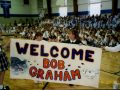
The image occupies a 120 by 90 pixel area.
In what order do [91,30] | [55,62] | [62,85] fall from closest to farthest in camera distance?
1. [55,62]
2. [62,85]
3. [91,30]

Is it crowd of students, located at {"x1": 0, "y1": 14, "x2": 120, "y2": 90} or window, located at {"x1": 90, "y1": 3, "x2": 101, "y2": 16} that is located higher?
window, located at {"x1": 90, "y1": 3, "x2": 101, "y2": 16}

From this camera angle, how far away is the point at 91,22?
22.7m

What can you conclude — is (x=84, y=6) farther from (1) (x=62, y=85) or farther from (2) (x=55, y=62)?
(2) (x=55, y=62)

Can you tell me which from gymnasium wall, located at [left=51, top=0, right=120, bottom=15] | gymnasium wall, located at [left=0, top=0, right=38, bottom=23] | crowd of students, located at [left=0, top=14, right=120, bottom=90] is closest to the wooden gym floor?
crowd of students, located at [left=0, top=14, right=120, bottom=90]

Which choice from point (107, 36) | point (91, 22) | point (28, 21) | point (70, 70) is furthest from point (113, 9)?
point (28, 21)

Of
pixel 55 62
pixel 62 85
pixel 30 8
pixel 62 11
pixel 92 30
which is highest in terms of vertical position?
pixel 30 8

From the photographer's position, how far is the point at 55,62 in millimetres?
6227

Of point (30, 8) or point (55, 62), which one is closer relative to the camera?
point (55, 62)

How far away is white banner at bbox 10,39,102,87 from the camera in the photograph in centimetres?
604

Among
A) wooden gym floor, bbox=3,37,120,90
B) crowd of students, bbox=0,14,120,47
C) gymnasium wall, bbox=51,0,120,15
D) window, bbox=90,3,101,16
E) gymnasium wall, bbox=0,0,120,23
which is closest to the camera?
wooden gym floor, bbox=3,37,120,90

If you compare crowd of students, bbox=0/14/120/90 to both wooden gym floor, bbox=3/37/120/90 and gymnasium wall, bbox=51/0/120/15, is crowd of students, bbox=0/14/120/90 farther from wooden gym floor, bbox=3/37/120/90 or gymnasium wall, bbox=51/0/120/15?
wooden gym floor, bbox=3/37/120/90

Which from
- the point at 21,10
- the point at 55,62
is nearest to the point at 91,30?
the point at 55,62

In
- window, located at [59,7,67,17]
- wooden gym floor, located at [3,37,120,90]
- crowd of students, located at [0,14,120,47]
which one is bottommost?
wooden gym floor, located at [3,37,120,90]

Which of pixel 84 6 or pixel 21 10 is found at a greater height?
pixel 84 6
